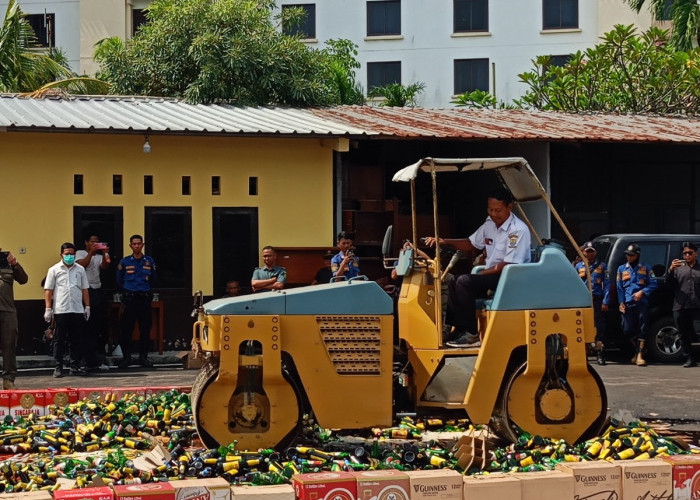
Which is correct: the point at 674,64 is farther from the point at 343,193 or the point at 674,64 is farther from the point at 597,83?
the point at 343,193

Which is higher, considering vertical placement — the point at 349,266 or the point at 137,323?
the point at 349,266

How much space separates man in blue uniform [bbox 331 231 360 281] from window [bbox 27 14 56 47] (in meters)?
32.1

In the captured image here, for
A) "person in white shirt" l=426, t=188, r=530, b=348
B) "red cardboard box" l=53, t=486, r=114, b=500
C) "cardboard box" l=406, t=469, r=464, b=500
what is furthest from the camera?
"person in white shirt" l=426, t=188, r=530, b=348

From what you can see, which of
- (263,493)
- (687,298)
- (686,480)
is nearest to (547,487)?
(686,480)

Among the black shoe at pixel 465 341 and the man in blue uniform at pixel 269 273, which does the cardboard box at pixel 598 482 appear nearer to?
the black shoe at pixel 465 341

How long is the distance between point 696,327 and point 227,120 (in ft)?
27.6

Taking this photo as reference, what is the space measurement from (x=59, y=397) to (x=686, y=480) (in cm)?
614

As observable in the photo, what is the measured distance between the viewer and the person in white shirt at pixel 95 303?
57.3ft

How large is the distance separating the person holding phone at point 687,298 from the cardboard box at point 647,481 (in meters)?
10.2

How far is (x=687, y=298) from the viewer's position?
57.3 feet

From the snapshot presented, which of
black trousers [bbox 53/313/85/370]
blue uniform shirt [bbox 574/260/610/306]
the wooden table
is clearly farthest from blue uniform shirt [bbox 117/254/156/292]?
blue uniform shirt [bbox 574/260/610/306]

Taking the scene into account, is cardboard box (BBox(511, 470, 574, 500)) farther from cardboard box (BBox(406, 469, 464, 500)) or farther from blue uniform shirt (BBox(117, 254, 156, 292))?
blue uniform shirt (BBox(117, 254, 156, 292))

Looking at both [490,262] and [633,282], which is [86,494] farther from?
[633,282]

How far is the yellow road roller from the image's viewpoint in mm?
9320
